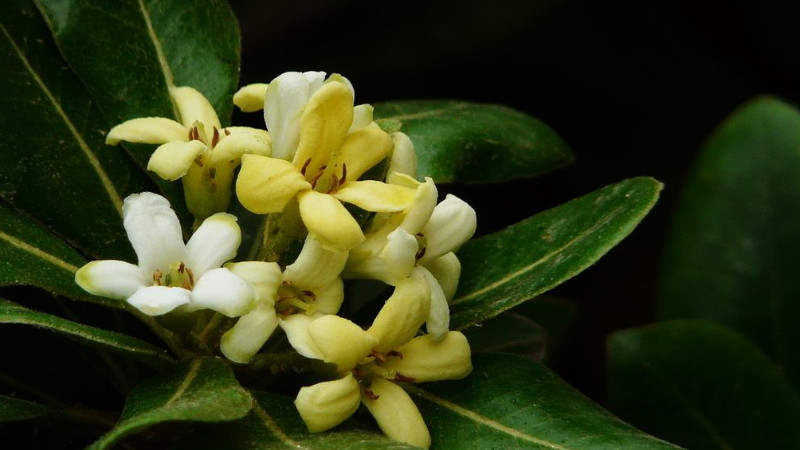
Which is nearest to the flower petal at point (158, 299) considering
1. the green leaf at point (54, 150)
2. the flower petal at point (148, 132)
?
the flower petal at point (148, 132)

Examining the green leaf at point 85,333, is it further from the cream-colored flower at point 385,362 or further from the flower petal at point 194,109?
the flower petal at point 194,109

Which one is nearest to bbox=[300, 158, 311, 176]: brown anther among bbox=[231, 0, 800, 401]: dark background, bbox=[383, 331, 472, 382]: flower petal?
bbox=[383, 331, 472, 382]: flower petal

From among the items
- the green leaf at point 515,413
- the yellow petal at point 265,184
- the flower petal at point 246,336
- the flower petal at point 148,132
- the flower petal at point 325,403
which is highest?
the flower petal at point 148,132

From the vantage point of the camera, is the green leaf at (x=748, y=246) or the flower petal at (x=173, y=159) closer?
the flower petal at (x=173, y=159)

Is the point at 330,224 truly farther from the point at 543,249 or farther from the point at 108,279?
the point at 543,249

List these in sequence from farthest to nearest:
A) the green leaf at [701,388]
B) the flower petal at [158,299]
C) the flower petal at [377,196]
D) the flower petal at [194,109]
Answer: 1. the green leaf at [701,388]
2. the flower petal at [194,109]
3. the flower petal at [377,196]
4. the flower petal at [158,299]

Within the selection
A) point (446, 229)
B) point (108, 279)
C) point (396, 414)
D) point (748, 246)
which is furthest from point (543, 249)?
point (748, 246)

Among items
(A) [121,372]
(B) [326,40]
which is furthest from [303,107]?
(B) [326,40]
